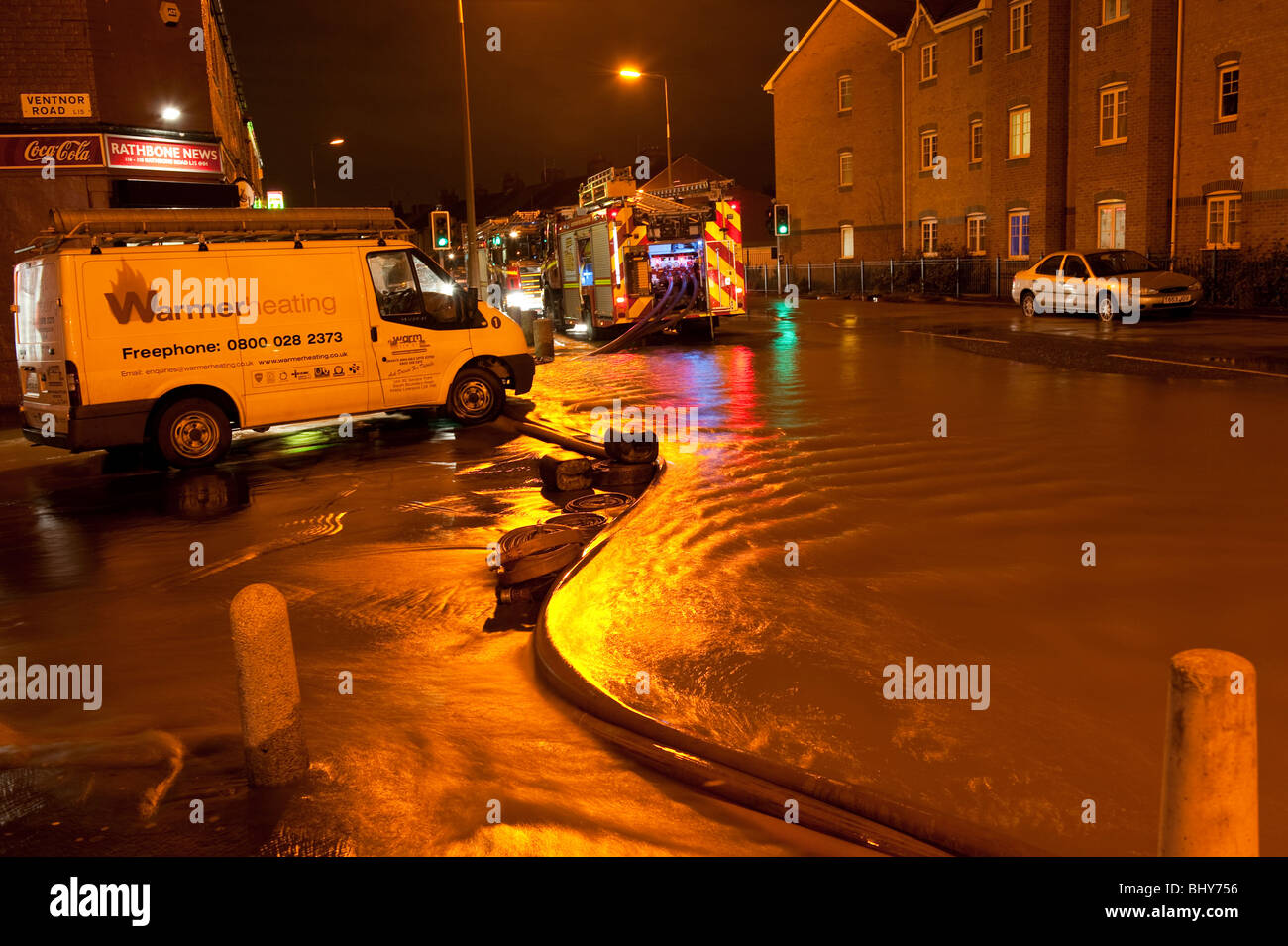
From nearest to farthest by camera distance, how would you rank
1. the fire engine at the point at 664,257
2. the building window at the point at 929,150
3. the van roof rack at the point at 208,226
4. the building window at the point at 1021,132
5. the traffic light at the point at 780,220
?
the van roof rack at the point at 208,226
the fire engine at the point at 664,257
the traffic light at the point at 780,220
the building window at the point at 1021,132
the building window at the point at 929,150

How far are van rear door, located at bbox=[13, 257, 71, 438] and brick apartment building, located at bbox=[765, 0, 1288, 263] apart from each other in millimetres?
28078

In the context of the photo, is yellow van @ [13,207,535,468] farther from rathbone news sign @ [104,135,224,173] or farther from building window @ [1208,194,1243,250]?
building window @ [1208,194,1243,250]

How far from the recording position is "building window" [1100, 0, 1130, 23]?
106 ft

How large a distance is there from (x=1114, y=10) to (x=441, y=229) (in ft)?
76.0

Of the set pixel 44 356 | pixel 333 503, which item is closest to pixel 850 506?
pixel 333 503

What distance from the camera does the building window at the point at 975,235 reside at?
1596 inches

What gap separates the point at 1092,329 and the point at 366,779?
21.8 metres

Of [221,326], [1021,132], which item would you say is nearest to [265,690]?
[221,326]

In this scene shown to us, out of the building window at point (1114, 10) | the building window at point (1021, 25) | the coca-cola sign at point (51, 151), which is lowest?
the coca-cola sign at point (51, 151)

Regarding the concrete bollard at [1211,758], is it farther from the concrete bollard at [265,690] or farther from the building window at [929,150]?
the building window at [929,150]

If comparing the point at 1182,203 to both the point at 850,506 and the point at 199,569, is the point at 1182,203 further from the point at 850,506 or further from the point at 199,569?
the point at 199,569

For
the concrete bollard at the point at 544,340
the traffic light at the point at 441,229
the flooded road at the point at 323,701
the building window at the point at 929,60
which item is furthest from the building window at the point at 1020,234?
the flooded road at the point at 323,701

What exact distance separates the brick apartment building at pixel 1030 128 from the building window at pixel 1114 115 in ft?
0.17

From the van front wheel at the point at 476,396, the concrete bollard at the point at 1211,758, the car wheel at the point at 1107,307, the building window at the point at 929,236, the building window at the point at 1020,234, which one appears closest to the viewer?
the concrete bollard at the point at 1211,758
